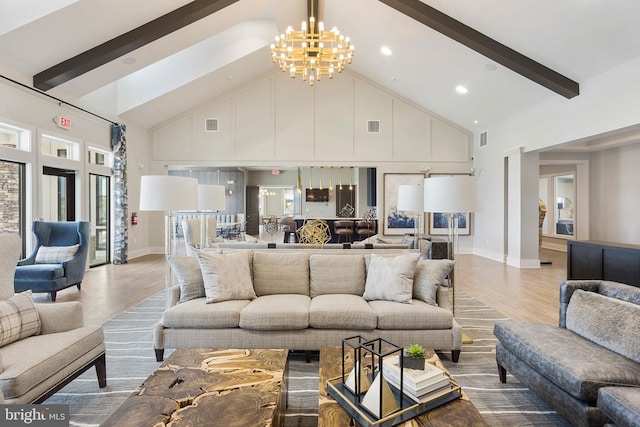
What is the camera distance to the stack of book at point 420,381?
1516 mm

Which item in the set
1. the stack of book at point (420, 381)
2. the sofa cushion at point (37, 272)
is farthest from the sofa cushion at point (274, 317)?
the sofa cushion at point (37, 272)

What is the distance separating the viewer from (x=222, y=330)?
2.69 m

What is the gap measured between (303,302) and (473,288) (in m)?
3.54

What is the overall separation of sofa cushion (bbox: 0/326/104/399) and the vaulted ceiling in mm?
4334

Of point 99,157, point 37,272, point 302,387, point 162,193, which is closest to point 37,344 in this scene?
point 162,193

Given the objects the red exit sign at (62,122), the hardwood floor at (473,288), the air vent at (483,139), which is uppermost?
the air vent at (483,139)

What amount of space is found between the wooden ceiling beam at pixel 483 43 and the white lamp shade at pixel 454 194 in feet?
11.3

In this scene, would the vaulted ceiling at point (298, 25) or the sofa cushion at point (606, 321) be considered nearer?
the sofa cushion at point (606, 321)

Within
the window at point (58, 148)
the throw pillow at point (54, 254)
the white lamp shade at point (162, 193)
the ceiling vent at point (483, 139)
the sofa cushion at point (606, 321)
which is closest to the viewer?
the sofa cushion at point (606, 321)

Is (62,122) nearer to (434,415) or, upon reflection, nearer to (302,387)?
(302,387)

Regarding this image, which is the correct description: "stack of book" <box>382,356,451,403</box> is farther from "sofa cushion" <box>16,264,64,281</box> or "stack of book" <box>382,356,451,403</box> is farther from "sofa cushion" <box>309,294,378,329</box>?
"sofa cushion" <box>16,264,64,281</box>

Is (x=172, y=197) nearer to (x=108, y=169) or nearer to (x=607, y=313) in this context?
(x=607, y=313)

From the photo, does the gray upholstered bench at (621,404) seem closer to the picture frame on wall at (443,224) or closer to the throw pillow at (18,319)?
the throw pillow at (18,319)

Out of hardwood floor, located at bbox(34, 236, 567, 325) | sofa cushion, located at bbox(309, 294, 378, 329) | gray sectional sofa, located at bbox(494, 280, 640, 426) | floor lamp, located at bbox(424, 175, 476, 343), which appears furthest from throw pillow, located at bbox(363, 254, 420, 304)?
hardwood floor, located at bbox(34, 236, 567, 325)
